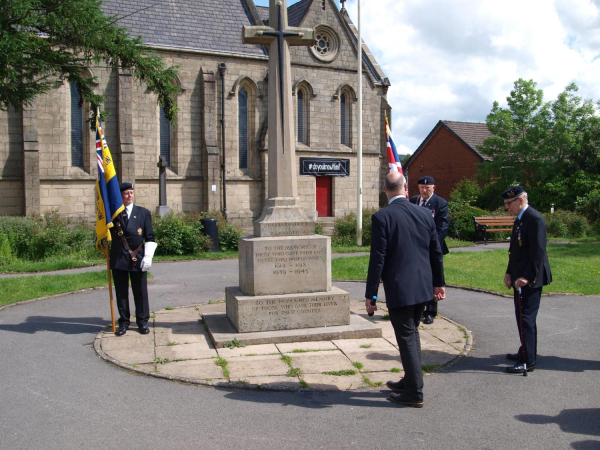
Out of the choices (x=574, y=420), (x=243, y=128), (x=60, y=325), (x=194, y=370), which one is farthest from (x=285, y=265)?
(x=243, y=128)

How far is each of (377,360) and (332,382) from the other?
86 centimetres

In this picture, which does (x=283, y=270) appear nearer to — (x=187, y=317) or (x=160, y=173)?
(x=187, y=317)

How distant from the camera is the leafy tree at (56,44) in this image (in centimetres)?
1323

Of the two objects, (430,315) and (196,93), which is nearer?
(430,315)

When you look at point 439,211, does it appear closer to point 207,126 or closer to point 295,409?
point 295,409

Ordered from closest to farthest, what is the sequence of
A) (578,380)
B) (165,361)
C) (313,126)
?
(578,380), (165,361), (313,126)

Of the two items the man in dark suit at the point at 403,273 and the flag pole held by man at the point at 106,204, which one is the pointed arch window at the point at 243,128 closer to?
the flag pole held by man at the point at 106,204

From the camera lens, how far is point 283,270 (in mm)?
7141

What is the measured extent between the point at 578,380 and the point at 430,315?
2.57 meters

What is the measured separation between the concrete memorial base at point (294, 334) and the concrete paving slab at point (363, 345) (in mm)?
103

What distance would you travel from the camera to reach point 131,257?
7.51 m

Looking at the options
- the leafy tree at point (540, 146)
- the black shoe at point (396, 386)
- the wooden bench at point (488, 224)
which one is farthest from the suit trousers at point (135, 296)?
the leafy tree at point (540, 146)

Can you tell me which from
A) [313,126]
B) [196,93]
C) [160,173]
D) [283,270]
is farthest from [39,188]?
[283,270]

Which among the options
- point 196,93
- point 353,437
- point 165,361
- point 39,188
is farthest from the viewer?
point 196,93
